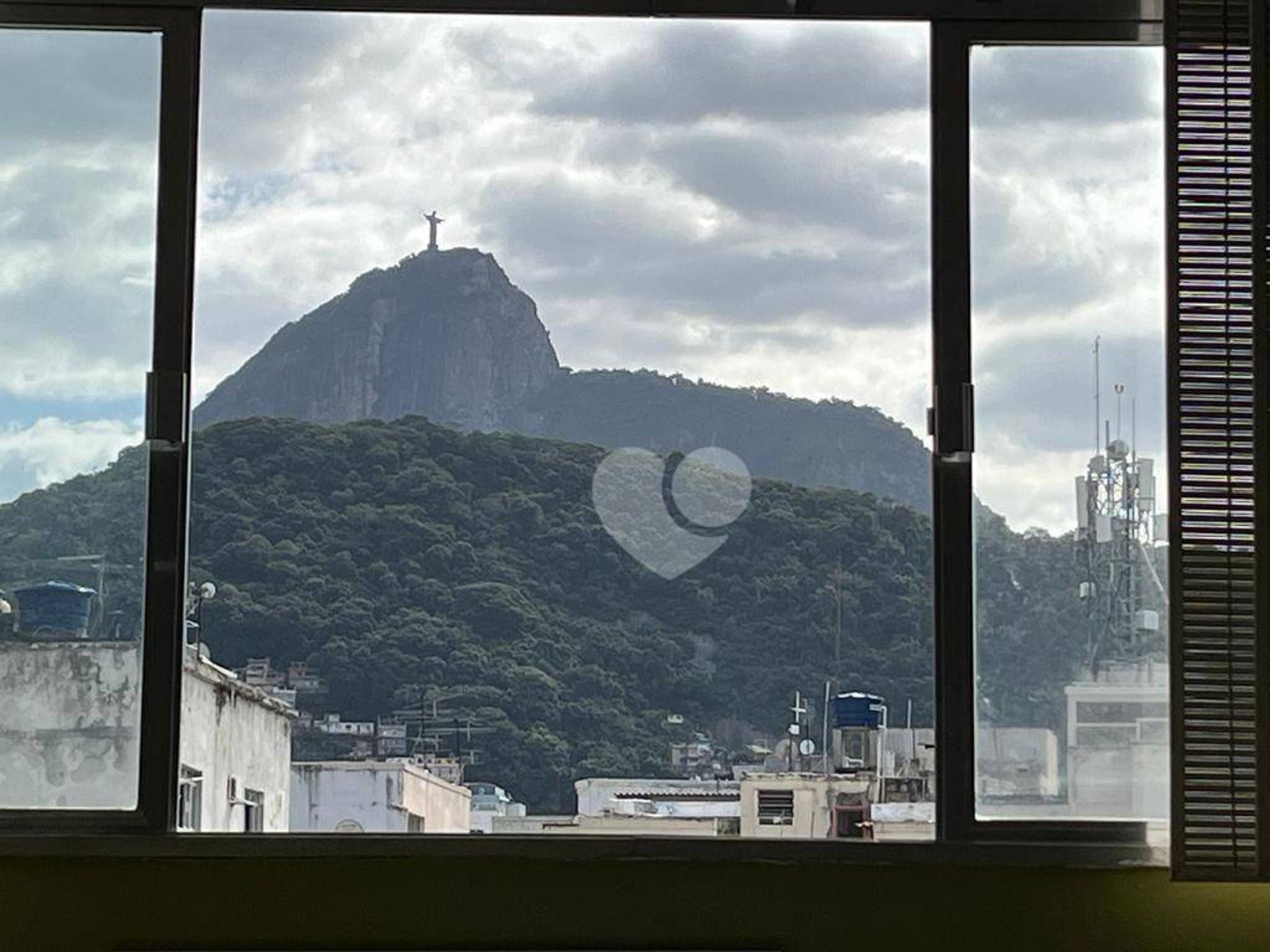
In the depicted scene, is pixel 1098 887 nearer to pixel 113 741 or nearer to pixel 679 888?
pixel 679 888

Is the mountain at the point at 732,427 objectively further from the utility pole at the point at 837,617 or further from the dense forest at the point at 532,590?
the utility pole at the point at 837,617

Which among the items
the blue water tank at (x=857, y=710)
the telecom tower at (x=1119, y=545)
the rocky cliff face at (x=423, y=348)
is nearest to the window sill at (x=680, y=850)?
the blue water tank at (x=857, y=710)

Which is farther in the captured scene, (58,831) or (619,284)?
(619,284)

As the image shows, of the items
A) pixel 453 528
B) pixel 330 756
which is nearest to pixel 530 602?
pixel 453 528

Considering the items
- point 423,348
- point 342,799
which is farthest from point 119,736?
point 423,348

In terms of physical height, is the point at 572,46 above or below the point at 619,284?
above

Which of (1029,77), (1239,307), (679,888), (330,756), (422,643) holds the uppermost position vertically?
(1029,77)

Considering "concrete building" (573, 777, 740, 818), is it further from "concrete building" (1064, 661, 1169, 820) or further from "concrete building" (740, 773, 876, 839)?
"concrete building" (1064, 661, 1169, 820)
